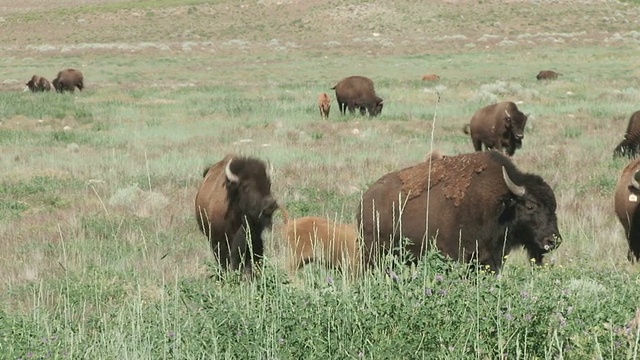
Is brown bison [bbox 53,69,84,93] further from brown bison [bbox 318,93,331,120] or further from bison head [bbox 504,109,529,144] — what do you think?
bison head [bbox 504,109,529,144]

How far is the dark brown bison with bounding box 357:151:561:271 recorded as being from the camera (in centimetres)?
760

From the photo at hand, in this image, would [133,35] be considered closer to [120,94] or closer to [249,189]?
[120,94]

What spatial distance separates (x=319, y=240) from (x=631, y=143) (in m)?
10.1

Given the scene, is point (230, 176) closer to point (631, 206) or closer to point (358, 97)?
point (631, 206)

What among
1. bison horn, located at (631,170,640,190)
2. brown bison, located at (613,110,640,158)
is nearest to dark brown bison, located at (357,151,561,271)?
bison horn, located at (631,170,640,190)

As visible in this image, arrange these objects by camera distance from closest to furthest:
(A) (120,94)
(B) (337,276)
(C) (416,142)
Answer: (B) (337,276)
(C) (416,142)
(A) (120,94)

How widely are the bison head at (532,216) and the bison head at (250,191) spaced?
2221mm

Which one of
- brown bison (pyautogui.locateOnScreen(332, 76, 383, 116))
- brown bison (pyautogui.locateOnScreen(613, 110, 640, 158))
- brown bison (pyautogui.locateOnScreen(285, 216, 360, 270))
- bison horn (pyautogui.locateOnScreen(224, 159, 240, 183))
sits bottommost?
brown bison (pyautogui.locateOnScreen(332, 76, 383, 116))

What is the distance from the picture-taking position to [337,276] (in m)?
7.57

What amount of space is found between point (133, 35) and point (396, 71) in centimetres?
4022

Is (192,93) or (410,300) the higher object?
(410,300)

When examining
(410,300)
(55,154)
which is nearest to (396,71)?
(55,154)

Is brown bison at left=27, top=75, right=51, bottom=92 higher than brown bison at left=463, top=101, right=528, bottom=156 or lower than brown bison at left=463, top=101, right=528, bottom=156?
lower

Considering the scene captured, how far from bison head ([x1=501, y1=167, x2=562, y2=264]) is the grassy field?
362 millimetres
